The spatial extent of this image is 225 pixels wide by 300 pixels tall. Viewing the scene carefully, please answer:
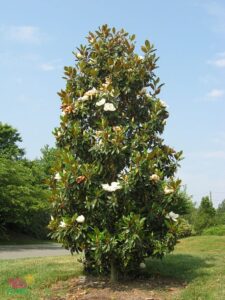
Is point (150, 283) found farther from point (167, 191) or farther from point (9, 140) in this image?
point (9, 140)

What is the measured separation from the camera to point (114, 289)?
8.84 m

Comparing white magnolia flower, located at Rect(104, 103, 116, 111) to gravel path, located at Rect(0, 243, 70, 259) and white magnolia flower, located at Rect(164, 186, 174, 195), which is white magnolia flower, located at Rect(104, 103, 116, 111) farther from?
gravel path, located at Rect(0, 243, 70, 259)

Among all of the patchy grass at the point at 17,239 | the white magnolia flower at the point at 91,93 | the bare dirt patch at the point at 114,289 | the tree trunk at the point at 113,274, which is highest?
the white magnolia flower at the point at 91,93

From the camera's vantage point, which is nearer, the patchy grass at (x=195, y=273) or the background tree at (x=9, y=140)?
the patchy grass at (x=195, y=273)

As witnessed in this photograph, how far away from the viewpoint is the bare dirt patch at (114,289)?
8.39 m

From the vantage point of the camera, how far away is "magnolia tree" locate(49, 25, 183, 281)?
341 inches

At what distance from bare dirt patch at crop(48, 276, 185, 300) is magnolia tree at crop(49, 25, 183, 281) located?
33 centimetres

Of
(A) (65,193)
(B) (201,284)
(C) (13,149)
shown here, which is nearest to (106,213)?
(A) (65,193)

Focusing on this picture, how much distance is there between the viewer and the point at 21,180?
29.8 meters

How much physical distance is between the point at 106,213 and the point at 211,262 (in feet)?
13.6

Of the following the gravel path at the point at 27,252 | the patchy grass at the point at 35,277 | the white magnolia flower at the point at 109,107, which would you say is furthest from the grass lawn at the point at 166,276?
the gravel path at the point at 27,252

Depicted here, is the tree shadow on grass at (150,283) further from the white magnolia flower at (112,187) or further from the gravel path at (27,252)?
the gravel path at (27,252)

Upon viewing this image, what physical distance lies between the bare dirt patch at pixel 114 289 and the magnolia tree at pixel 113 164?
0.33 meters

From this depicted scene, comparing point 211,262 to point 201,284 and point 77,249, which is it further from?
point 77,249
